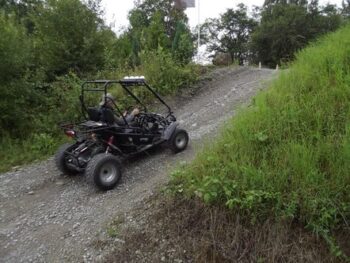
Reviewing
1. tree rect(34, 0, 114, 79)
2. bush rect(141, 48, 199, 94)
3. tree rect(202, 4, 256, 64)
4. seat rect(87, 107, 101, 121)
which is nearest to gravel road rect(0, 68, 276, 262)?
seat rect(87, 107, 101, 121)

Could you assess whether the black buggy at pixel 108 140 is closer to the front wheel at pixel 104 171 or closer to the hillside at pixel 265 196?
the front wheel at pixel 104 171

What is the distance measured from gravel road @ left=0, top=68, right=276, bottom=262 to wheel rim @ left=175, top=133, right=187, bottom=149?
6.2 inches

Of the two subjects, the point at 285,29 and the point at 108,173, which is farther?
the point at 285,29

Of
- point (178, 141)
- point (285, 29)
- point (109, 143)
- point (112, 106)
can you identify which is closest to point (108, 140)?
point (109, 143)

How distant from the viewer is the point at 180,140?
6266mm

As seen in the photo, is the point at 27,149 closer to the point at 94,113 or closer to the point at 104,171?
the point at 94,113

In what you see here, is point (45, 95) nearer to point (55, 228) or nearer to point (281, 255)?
point (55, 228)

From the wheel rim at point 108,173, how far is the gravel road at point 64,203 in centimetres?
19

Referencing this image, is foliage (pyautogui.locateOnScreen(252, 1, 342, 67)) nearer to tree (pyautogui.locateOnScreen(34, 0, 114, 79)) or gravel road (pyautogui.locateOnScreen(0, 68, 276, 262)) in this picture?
tree (pyautogui.locateOnScreen(34, 0, 114, 79))

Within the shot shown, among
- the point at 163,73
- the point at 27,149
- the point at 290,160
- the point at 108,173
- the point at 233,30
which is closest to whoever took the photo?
the point at 290,160

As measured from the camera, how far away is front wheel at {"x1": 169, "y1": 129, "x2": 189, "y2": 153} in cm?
611

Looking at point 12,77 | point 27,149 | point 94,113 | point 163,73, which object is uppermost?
point 12,77

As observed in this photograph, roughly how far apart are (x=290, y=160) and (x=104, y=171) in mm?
2776

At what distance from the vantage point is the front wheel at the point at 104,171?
4.91m
